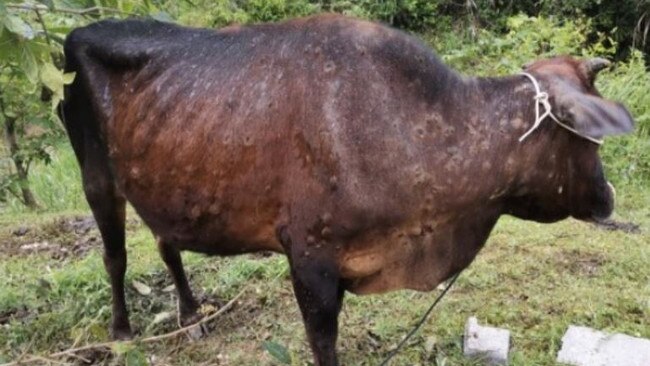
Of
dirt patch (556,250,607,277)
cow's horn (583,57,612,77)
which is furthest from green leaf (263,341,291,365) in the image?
dirt patch (556,250,607,277)

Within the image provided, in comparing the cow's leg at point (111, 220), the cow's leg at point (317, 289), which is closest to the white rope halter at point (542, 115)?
the cow's leg at point (317, 289)

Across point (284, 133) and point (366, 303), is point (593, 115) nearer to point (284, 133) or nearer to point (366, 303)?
point (284, 133)

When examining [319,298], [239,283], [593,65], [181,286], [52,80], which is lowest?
[239,283]

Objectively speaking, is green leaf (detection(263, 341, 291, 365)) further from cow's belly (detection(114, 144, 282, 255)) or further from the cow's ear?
the cow's ear

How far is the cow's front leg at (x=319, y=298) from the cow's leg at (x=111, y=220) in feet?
3.53

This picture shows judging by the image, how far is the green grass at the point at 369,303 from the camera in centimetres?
352

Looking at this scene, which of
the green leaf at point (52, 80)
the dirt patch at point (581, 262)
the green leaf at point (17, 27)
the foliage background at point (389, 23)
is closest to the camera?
the green leaf at point (17, 27)

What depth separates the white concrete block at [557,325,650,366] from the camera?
3270 millimetres

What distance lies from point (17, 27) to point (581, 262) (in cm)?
325

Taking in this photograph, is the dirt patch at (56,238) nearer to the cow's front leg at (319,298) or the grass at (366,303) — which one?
the grass at (366,303)

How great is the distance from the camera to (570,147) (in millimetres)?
2645

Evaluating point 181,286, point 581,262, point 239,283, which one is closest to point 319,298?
point 181,286

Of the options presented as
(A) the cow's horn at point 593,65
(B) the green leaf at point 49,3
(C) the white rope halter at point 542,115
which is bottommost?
(C) the white rope halter at point 542,115

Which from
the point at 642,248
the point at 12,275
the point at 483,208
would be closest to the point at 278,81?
the point at 483,208
